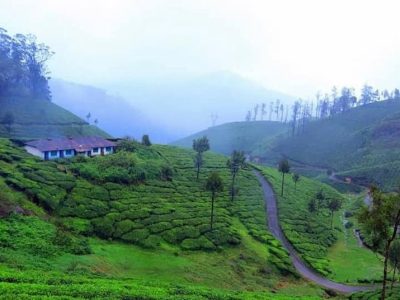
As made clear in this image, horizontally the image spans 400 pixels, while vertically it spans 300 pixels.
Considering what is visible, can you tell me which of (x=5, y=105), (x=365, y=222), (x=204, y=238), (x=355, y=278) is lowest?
(x=355, y=278)

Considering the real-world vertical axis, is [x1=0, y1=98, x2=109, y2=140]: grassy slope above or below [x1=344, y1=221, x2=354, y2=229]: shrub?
above

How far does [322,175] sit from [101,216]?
102m

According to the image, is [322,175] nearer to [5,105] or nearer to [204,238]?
[204,238]

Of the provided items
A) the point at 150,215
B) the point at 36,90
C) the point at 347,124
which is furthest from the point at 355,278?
the point at 347,124

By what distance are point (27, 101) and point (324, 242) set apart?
106360 mm

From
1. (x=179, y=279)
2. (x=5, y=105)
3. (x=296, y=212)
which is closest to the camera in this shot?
(x=179, y=279)

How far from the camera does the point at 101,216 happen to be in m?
54.5

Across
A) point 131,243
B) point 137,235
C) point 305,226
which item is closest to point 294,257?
point 305,226

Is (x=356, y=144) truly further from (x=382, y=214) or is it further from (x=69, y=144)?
(x=382, y=214)

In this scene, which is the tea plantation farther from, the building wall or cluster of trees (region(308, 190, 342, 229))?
the building wall

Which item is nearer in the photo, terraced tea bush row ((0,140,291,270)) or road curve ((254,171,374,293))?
road curve ((254,171,374,293))

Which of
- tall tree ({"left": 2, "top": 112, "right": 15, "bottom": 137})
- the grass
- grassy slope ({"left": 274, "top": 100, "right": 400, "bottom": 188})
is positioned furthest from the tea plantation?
tall tree ({"left": 2, "top": 112, "right": 15, "bottom": 137})

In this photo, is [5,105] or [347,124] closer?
[5,105]

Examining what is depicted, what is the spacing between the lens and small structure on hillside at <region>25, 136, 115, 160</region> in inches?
2899
